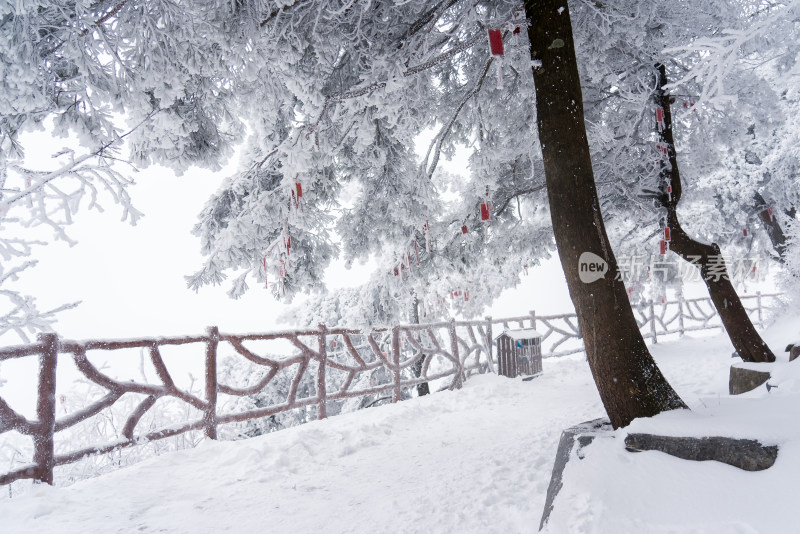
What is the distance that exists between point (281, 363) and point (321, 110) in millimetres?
3552

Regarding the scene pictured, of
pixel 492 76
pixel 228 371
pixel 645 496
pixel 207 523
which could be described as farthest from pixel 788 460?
pixel 228 371

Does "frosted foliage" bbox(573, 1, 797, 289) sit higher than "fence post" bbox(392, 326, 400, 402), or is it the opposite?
"frosted foliage" bbox(573, 1, 797, 289)

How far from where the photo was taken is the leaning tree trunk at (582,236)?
311 cm

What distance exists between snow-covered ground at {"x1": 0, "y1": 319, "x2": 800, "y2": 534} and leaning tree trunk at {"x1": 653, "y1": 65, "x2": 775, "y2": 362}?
2.79 ft

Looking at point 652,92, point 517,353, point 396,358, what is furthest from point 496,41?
point 517,353

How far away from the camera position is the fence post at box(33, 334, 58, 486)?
363 cm

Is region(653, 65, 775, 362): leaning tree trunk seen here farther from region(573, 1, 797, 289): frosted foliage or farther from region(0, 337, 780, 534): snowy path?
region(0, 337, 780, 534): snowy path

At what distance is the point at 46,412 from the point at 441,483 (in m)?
3.61

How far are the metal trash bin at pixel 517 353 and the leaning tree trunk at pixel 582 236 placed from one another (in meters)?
6.66

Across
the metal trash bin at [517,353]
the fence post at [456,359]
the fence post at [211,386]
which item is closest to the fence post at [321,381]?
the fence post at [211,386]

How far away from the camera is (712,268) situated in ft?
20.3

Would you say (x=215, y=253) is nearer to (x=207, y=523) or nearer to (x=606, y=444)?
(x=207, y=523)

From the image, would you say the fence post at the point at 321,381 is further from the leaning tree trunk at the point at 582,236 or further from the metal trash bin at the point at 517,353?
the metal trash bin at the point at 517,353

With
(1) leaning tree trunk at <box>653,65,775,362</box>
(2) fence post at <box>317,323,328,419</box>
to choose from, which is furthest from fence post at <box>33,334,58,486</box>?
(1) leaning tree trunk at <box>653,65,775,362</box>
